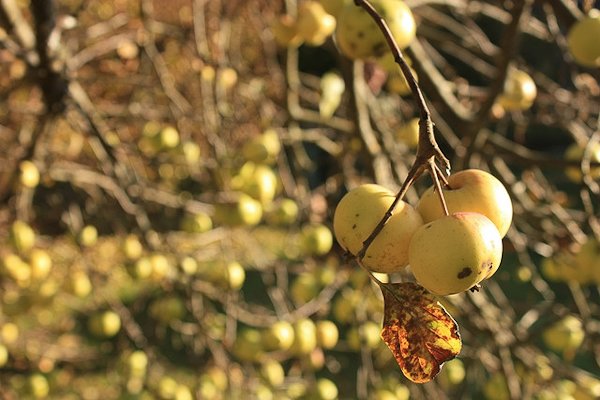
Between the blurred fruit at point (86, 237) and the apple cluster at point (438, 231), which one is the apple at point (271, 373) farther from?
the apple cluster at point (438, 231)

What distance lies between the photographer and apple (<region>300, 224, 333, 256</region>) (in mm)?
2332

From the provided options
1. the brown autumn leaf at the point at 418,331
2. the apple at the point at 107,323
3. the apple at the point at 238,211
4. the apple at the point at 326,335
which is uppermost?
the brown autumn leaf at the point at 418,331

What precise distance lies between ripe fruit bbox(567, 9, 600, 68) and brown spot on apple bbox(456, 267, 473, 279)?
868 millimetres

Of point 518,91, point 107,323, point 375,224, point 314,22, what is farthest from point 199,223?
point 375,224

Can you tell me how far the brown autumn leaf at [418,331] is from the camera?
783 millimetres

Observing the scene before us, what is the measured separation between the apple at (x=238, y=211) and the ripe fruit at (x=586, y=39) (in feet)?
3.81

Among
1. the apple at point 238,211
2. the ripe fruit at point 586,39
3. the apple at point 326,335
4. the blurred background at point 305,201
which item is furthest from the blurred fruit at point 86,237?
the ripe fruit at point 586,39

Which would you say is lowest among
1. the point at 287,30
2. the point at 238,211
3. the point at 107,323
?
the point at 107,323

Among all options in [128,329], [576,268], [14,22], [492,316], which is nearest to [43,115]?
[14,22]

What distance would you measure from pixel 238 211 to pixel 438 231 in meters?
1.52

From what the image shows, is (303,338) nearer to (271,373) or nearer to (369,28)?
(271,373)

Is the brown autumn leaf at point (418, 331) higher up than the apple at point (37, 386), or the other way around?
the brown autumn leaf at point (418, 331)

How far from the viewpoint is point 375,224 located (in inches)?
32.5

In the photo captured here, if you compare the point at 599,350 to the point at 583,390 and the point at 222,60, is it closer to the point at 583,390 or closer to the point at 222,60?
the point at 583,390
